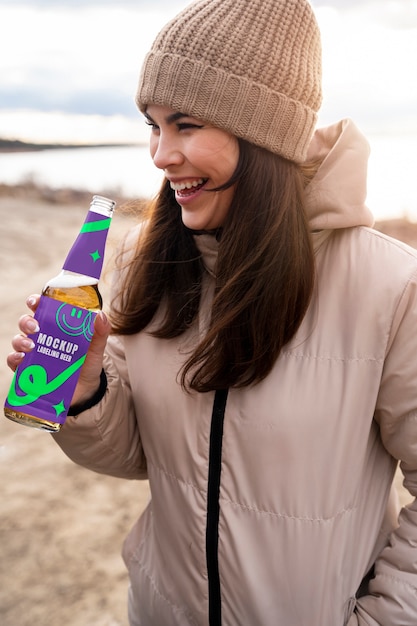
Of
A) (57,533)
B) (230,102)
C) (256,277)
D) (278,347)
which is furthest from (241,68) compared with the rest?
(57,533)

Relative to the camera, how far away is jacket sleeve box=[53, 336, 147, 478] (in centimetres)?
161

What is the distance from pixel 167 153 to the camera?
1450 mm

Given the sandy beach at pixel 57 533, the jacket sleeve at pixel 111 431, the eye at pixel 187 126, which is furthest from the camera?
the sandy beach at pixel 57 533

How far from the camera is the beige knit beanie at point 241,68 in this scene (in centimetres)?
143

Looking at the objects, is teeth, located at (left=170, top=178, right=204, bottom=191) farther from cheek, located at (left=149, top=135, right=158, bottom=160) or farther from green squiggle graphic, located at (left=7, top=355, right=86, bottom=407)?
green squiggle graphic, located at (left=7, top=355, right=86, bottom=407)

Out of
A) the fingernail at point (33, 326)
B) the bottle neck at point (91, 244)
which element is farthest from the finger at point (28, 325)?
the bottle neck at point (91, 244)

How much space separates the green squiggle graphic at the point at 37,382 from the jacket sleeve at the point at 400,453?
0.68 metres

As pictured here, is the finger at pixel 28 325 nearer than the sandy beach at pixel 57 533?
Yes

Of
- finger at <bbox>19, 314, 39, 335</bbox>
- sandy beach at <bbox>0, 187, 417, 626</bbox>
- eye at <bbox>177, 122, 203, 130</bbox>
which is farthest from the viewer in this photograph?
sandy beach at <bbox>0, 187, 417, 626</bbox>

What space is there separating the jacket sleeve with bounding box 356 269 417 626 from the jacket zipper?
35 cm

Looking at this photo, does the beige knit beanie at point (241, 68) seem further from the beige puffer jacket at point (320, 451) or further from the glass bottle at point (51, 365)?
the glass bottle at point (51, 365)

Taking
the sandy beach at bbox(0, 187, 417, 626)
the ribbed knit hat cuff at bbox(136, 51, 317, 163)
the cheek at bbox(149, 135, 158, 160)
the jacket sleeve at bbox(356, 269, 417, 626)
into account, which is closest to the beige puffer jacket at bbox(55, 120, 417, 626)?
the jacket sleeve at bbox(356, 269, 417, 626)

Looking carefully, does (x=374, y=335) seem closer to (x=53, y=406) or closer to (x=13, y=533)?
(x=53, y=406)

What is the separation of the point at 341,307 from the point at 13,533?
230 centimetres
